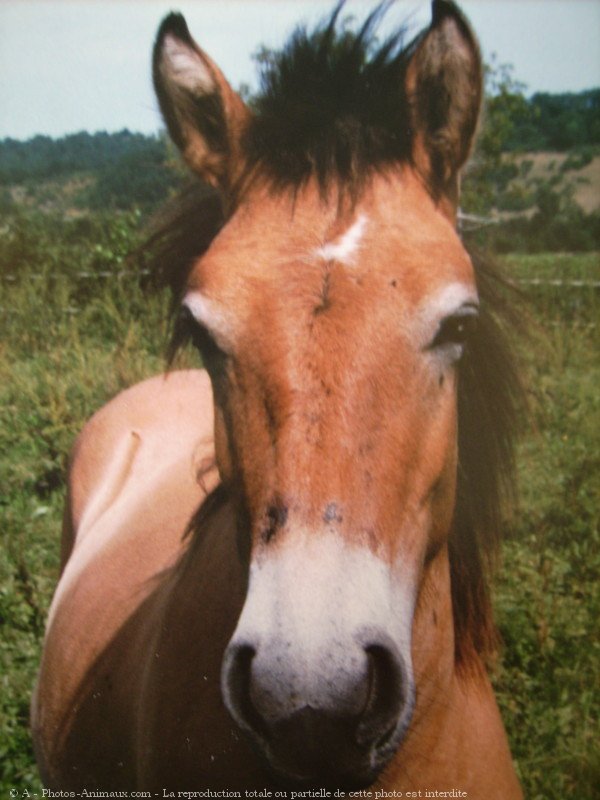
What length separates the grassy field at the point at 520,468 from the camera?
7.13ft

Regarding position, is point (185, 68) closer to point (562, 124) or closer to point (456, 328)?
point (456, 328)

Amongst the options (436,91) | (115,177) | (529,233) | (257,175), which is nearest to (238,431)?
(257,175)

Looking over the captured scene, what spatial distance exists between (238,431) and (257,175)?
0.56 m

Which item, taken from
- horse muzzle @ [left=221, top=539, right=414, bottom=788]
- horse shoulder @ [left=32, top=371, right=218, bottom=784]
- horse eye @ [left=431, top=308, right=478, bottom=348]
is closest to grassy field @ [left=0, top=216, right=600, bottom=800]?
horse shoulder @ [left=32, top=371, right=218, bottom=784]

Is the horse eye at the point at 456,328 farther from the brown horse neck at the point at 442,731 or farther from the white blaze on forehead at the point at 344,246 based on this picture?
the brown horse neck at the point at 442,731

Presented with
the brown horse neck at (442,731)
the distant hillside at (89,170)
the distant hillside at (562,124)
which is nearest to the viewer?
the brown horse neck at (442,731)

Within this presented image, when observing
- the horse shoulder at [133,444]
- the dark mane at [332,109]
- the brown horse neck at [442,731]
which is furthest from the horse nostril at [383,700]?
the horse shoulder at [133,444]

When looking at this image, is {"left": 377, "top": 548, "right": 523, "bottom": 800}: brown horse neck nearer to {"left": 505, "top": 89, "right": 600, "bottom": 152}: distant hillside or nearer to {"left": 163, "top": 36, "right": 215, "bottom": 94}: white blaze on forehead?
{"left": 163, "top": 36, "right": 215, "bottom": 94}: white blaze on forehead

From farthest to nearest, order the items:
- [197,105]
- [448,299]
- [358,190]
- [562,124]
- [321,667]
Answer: [562,124] → [197,105] → [358,190] → [448,299] → [321,667]

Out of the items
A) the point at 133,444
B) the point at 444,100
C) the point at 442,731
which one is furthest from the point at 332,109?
the point at 133,444

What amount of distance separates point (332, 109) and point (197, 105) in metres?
0.33

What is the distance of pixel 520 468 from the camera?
321 centimetres

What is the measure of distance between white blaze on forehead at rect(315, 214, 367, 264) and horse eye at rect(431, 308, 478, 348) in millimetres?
203

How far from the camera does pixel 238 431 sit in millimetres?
1140
